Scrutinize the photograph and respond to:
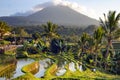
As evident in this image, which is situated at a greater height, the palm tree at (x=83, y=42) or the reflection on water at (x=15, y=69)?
the palm tree at (x=83, y=42)

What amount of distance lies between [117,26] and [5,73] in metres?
17.3

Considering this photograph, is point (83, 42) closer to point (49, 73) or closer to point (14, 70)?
point (14, 70)

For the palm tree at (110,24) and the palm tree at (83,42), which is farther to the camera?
the palm tree at (83,42)

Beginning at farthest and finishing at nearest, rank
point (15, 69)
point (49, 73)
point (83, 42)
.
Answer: point (83, 42)
point (15, 69)
point (49, 73)

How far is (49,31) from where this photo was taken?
77.4 m

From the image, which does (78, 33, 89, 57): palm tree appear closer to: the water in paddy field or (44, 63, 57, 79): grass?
the water in paddy field

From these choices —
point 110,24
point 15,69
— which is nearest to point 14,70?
point 15,69

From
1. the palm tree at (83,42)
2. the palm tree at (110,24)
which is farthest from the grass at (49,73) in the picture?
the palm tree at (83,42)

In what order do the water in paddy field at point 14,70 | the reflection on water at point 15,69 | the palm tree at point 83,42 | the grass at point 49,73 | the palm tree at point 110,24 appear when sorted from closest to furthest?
1. the grass at point 49,73
2. the water in paddy field at point 14,70
3. the reflection on water at point 15,69
4. the palm tree at point 110,24
5. the palm tree at point 83,42

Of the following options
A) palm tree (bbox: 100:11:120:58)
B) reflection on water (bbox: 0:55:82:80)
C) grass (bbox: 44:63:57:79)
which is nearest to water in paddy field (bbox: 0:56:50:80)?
reflection on water (bbox: 0:55:82:80)

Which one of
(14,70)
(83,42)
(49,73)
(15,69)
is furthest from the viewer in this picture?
(83,42)

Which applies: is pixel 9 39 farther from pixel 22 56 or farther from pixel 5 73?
pixel 5 73

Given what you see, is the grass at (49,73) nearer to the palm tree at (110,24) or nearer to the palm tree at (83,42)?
the palm tree at (110,24)

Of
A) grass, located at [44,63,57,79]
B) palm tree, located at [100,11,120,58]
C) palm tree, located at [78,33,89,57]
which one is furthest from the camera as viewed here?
palm tree, located at [78,33,89,57]
